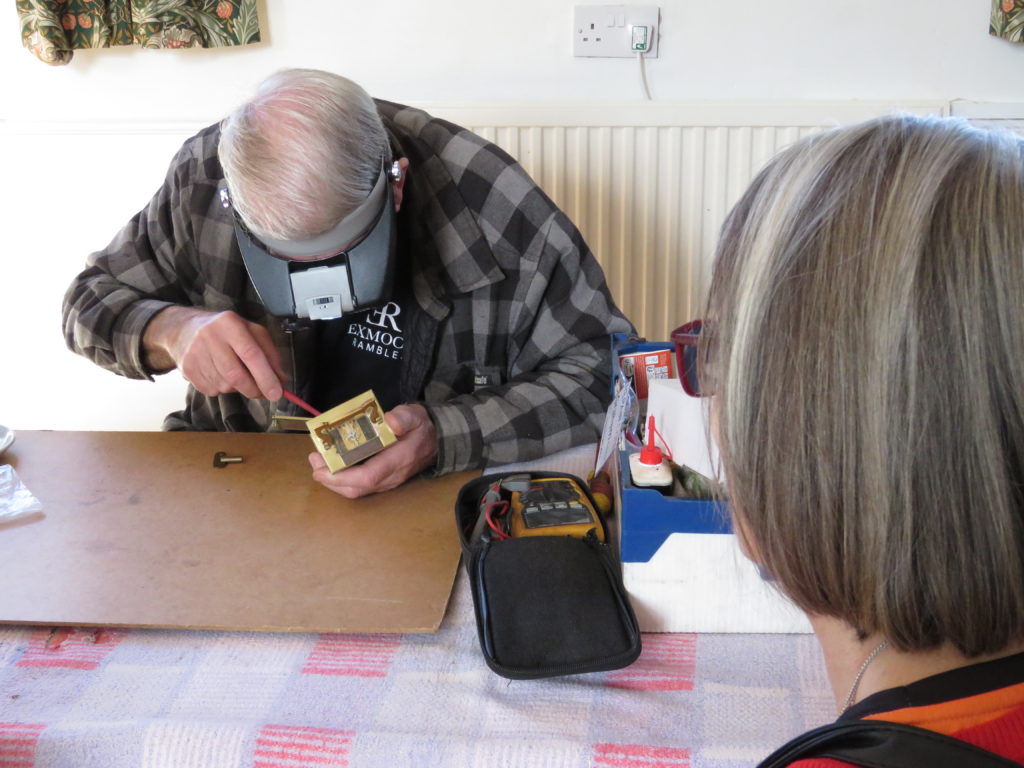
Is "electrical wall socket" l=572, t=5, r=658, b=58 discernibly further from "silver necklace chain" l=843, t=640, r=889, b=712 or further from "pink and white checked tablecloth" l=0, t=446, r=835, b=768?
"silver necklace chain" l=843, t=640, r=889, b=712

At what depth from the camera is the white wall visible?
2.03 metres

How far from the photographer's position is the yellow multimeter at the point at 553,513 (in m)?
0.93

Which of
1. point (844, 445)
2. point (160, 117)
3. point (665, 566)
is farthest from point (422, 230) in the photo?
point (160, 117)

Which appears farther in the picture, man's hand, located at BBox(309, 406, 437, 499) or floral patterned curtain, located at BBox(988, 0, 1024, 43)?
floral patterned curtain, located at BBox(988, 0, 1024, 43)

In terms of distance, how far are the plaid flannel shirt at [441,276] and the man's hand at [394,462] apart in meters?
0.21

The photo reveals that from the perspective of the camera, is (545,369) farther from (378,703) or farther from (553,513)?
(378,703)

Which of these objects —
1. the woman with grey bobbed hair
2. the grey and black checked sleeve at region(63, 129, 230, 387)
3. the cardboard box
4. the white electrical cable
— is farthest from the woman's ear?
the white electrical cable

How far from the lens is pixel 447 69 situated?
211 centimetres

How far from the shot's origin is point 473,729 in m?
0.71

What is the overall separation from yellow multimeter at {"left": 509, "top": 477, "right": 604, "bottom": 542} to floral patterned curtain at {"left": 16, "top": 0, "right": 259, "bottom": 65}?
161 cm

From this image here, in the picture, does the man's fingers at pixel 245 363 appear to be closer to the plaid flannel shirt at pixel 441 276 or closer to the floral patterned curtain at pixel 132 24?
the plaid flannel shirt at pixel 441 276

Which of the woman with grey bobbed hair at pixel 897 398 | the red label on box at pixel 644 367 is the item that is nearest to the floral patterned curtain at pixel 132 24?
the red label on box at pixel 644 367

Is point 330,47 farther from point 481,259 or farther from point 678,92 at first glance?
point 481,259

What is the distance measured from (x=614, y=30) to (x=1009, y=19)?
0.90m
